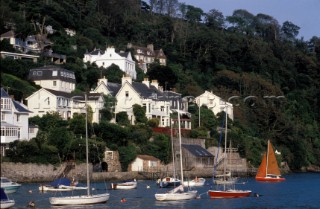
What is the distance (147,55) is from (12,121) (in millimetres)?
63173

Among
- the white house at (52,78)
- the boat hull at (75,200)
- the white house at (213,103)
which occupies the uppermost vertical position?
the white house at (52,78)

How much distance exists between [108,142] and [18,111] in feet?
36.6

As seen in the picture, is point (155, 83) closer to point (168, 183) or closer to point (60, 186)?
point (168, 183)

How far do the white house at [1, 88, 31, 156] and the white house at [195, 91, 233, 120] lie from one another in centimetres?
4253

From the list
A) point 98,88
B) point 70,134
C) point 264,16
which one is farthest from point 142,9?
point 70,134

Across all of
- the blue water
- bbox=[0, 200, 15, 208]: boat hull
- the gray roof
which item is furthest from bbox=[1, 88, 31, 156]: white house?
bbox=[0, 200, 15, 208]: boat hull

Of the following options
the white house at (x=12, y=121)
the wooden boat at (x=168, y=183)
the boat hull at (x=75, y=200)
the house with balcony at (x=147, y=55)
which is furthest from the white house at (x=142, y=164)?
the house with balcony at (x=147, y=55)

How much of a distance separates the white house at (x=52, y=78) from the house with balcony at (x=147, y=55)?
33278 mm

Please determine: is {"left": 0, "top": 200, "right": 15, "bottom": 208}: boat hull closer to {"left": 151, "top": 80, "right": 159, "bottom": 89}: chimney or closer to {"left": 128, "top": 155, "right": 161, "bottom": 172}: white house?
{"left": 128, "top": 155, "right": 161, "bottom": 172}: white house

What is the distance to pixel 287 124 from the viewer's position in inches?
4641

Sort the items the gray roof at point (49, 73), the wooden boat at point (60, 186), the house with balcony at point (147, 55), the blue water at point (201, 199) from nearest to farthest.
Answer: the blue water at point (201, 199) < the wooden boat at point (60, 186) < the gray roof at point (49, 73) < the house with balcony at point (147, 55)

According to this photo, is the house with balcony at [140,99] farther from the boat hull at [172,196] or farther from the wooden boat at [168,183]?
the boat hull at [172,196]

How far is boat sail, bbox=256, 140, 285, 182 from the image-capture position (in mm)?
84938

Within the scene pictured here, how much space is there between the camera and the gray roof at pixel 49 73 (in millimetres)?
97188
